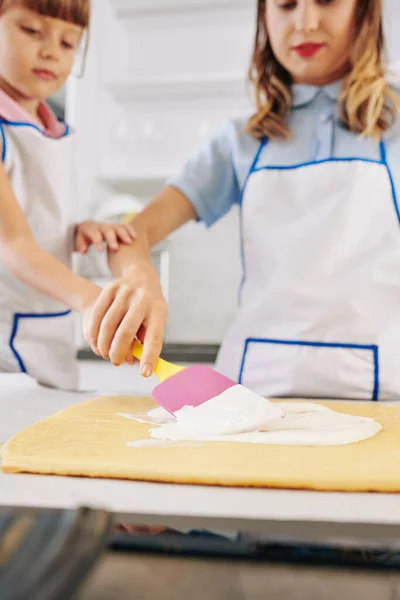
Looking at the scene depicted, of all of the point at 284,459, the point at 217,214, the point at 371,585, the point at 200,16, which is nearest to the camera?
the point at 371,585

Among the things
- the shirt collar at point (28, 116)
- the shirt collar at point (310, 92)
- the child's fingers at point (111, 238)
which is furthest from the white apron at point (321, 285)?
the shirt collar at point (28, 116)

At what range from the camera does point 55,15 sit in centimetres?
78

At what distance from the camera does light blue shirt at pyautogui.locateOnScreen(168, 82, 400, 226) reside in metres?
0.91

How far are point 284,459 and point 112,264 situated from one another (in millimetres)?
474

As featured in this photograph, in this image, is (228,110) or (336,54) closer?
(336,54)

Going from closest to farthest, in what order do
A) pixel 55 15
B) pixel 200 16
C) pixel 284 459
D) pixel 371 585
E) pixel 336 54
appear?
1. pixel 371 585
2. pixel 284 459
3. pixel 55 15
4. pixel 336 54
5. pixel 200 16

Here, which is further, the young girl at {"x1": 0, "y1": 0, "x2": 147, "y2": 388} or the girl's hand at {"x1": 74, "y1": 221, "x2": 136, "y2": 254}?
the girl's hand at {"x1": 74, "y1": 221, "x2": 136, "y2": 254}

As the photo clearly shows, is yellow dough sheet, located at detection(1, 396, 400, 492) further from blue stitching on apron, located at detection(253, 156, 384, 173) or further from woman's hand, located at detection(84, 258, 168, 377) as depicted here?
blue stitching on apron, located at detection(253, 156, 384, 173)

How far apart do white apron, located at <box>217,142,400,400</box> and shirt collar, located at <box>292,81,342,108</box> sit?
0.11 m

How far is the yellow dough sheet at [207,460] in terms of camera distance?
1.35 feet

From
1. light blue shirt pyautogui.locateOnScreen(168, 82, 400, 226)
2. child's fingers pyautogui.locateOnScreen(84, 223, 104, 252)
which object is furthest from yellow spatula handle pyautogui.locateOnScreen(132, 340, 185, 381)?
light blue shirt pyautogui.locateOnScreen(168, 82, 400, 226)

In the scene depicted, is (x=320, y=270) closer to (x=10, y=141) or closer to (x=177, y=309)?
(x=10, y=141)

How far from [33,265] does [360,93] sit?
0.55 metres

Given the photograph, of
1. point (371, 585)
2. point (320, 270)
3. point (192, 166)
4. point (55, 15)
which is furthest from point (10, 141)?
point (371, 585)
